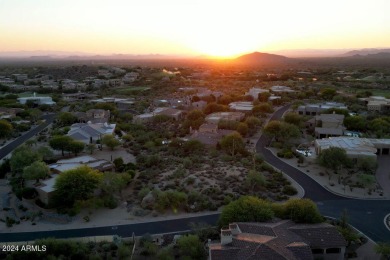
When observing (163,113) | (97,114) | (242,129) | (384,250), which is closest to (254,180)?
(384,250)

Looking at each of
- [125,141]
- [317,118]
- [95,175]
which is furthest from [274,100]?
[95,175]

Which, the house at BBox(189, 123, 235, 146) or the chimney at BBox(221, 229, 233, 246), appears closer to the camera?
the chimney at BBox(221, 229, 233, 246)

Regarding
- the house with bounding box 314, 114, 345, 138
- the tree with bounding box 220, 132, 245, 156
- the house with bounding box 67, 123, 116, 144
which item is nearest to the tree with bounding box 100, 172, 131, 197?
the tree with bounding box 220, 132, 245, 156

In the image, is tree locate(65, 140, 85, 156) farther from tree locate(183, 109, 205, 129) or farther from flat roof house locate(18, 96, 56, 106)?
flat roof house locate(18, 96, 56, 106)

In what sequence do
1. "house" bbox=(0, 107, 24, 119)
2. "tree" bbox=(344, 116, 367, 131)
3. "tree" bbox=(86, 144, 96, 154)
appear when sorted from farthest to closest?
"house" bbox=(0, 107, 24, 119) < "tree" bbox=(344, 116, 367, 131) < "tree" bbox=(86, 144, 96, 154)

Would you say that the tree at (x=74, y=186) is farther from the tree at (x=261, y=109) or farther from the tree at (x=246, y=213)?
the tree at (x=261, y=109)

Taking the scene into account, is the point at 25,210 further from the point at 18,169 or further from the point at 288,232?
the point at 288,232
